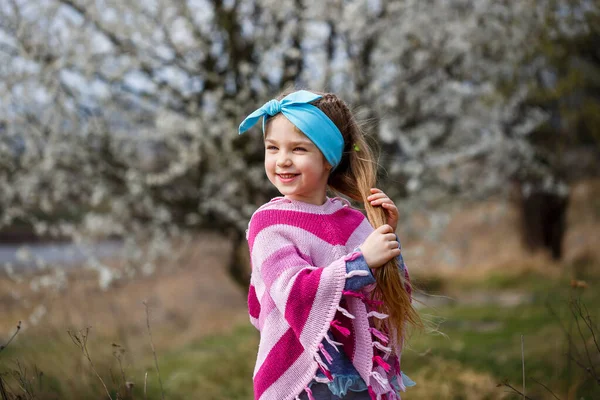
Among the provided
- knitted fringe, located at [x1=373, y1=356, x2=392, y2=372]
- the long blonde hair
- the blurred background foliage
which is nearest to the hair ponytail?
the long blonde hair

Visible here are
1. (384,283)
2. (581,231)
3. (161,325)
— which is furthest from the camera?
(581,231)

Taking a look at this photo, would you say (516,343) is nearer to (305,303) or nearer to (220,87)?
(220,87)

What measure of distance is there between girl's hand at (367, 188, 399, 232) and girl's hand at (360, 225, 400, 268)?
0.55 feet

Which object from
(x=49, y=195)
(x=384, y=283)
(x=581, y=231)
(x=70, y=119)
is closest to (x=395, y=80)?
(x=70, y=119)

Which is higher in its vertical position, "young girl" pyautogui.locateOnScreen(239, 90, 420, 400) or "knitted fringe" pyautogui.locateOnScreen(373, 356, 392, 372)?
"young girl" pyautogui.locateOnScreen(239, 90, 420, 400)

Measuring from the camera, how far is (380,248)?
201 cm

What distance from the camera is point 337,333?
83.9 inches

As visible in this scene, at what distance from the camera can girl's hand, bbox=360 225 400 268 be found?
2.01 metres

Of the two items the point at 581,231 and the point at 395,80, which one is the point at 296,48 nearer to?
the point at 395,80

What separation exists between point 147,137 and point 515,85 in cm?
374

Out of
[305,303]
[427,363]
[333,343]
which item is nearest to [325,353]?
[333,343]

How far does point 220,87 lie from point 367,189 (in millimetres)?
3896

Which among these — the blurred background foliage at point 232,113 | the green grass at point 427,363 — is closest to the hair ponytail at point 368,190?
the green grass at point 427,363

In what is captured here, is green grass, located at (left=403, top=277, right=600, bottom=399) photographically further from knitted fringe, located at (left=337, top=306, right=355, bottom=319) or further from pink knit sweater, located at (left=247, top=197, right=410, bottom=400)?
knitted fringe, located at (left=337, top=306, right=355, bottom=319)
